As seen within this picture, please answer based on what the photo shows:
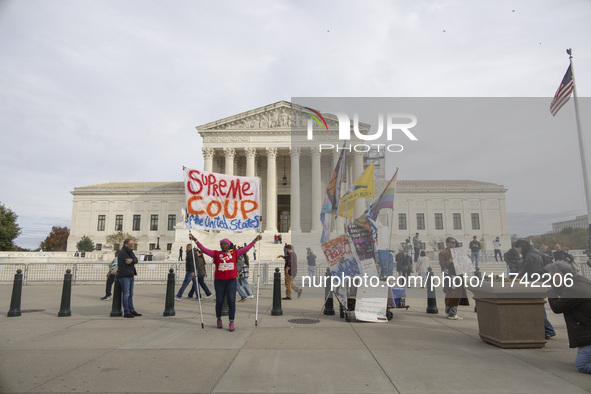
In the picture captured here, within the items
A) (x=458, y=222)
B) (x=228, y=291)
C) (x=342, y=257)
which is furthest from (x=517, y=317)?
(x=458, y=222)

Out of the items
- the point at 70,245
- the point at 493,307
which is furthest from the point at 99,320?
the point at 70,245

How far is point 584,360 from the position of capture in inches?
180

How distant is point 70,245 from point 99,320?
→ 64319 mm

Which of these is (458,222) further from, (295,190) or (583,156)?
(583,156)

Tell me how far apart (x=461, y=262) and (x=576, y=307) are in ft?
12.1

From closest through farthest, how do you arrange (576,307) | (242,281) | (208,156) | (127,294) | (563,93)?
Answer: (576,307), (127,294), (242,281), (563,93), (208,156)

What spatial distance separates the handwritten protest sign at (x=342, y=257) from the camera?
8.27m

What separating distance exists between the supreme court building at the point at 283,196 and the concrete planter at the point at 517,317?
2572 centimetres

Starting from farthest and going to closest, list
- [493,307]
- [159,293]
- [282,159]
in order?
1. [282,159]
2. [159,293]
3. [493,307]

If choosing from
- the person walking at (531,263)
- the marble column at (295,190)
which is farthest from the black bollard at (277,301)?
the marble column at (295,190)

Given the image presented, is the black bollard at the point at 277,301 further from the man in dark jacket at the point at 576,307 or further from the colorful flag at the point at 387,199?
the man in dark jacket at the point at 576,307

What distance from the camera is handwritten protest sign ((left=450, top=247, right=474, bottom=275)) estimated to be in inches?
329

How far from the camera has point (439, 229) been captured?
186ft

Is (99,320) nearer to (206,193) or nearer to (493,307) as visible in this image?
(206,193)
